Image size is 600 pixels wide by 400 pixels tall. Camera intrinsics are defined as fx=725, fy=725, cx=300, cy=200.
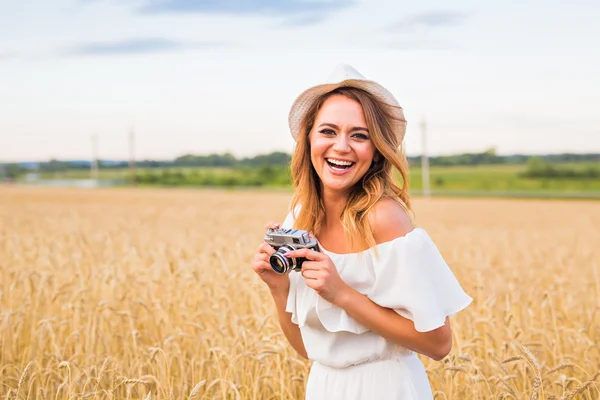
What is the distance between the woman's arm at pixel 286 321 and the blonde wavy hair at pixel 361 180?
280mm

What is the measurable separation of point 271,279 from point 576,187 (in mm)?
56916

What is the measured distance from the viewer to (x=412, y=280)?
242cm

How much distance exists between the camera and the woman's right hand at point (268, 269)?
99.8 inches

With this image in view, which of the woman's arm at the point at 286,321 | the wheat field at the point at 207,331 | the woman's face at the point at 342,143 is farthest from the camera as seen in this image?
the wheat field at the point at 207,331

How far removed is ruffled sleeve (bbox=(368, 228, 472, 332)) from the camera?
2.42 m

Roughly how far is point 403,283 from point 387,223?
212mm

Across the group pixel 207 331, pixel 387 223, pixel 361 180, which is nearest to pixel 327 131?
pixel 361 180

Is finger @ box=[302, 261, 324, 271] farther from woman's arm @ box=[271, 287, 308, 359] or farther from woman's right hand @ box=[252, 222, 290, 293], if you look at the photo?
woman's arm @ box=[271, 287, 308, 359]

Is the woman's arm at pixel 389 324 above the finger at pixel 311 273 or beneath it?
beneath

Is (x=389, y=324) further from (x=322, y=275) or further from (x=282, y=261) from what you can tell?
(x=282, y=261)

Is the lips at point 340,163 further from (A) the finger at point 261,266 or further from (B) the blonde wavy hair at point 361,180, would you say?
(A) the finger at point 261,266

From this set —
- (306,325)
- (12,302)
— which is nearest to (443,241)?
(12,302)

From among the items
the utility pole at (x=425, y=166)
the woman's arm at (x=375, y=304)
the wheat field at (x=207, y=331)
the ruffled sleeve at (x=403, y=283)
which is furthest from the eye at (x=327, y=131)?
the utility pole at (x=425, y=166)

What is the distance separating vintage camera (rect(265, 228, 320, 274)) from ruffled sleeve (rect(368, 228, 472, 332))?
0.81 ft
